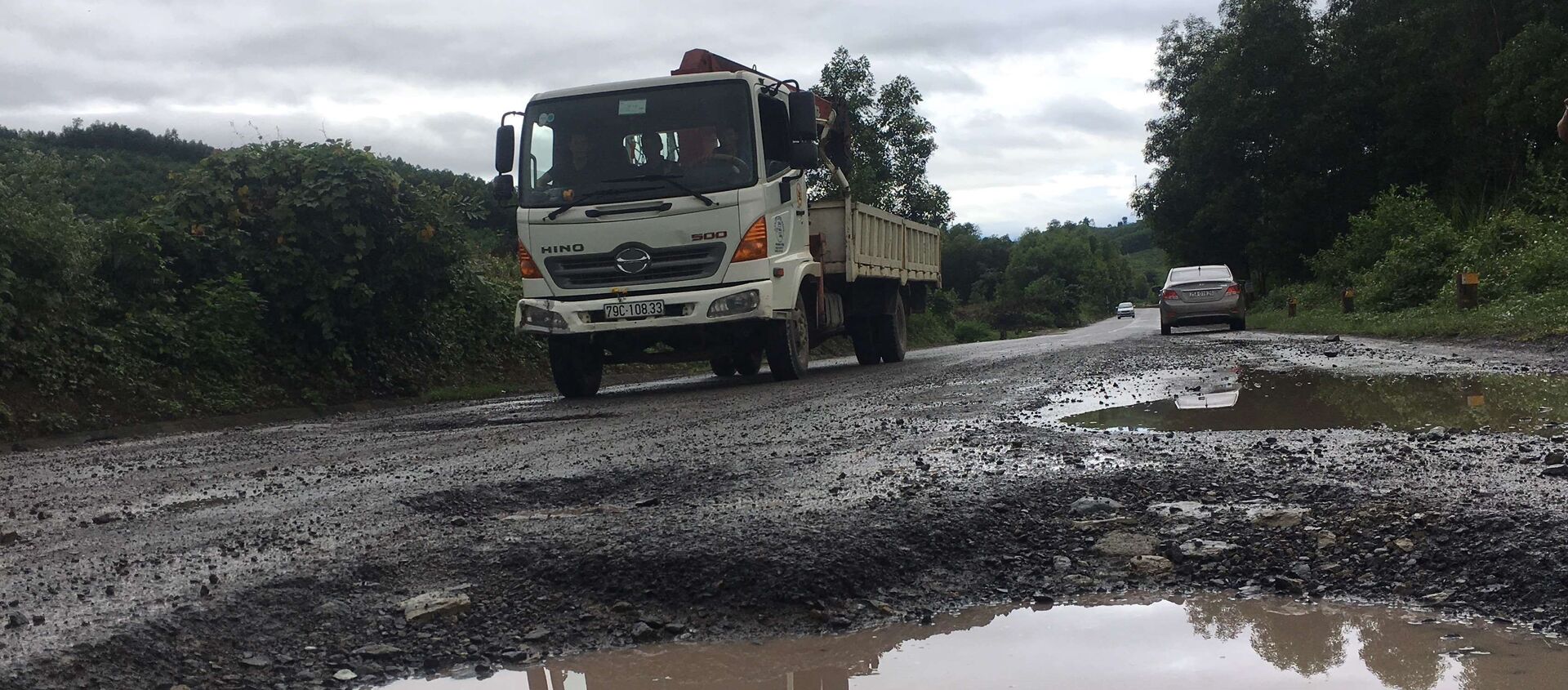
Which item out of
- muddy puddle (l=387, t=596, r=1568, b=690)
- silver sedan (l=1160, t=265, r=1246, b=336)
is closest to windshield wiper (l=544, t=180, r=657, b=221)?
muddy puddle (l=387, t=596, r=1568, b=690)

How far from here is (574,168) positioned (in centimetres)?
1012

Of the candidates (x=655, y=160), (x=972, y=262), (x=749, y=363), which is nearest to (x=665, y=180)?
(x=655, y=160)

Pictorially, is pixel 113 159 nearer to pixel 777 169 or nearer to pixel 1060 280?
pixel 777 169

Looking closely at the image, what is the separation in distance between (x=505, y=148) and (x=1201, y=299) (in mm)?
13179

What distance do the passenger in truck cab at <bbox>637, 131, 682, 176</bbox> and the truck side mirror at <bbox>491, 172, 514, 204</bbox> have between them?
4.02 feet

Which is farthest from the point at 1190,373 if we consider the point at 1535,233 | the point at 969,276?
the point at 969,276

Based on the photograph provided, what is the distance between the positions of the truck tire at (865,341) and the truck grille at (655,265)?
16.1 ft

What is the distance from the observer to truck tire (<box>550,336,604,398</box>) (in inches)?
412

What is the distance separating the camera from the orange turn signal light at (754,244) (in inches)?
388

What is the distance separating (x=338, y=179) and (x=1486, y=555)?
34.2 ft

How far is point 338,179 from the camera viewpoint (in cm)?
1128

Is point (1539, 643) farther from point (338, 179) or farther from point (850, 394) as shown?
point (338, 179)

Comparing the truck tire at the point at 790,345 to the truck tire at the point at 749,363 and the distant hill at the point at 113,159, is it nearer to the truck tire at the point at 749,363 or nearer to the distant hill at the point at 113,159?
the truck tire at the point at 749,363

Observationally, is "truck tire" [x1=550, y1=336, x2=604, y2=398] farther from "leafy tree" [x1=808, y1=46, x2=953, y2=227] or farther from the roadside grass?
"leafy tree" [x1=808, y1=46, x2=953, y2=227]
